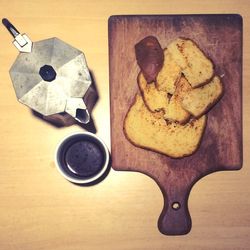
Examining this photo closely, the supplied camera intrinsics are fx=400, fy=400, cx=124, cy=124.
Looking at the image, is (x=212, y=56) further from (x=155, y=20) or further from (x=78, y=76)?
(x=78, y=76)

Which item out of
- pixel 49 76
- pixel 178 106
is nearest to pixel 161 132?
pixel 178 106

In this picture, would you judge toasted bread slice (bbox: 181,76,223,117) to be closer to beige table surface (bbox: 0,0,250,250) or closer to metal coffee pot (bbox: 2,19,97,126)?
beige table surface (bbox: 0,0,250,250)

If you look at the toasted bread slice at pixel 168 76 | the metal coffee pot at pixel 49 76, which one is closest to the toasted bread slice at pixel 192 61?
the toasted bread slice at pixel 168 76

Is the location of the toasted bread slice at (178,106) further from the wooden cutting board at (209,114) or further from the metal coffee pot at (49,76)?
the metal coffee pot at (49,76)

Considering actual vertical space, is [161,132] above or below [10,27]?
below

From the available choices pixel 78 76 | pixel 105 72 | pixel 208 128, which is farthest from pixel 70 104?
pixel 208 128

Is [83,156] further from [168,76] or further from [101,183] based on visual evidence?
[168,76]
